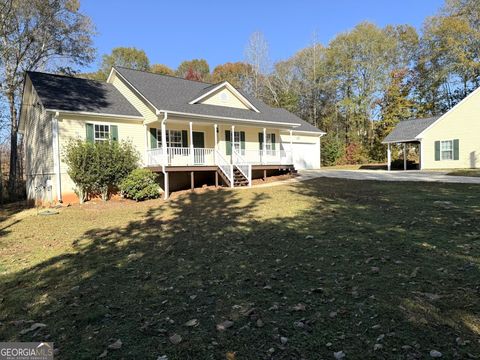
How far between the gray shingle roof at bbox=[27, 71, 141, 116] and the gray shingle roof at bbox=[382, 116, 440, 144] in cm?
1888

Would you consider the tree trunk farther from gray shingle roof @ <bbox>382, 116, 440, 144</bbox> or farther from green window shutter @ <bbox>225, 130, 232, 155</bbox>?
gray shingle roof @ <bbox>382, 116, 440, 144</bbox>

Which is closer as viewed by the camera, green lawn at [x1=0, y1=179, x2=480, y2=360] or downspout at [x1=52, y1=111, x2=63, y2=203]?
green lawn at [x1=0, y1=179, x2=480, y2=360]

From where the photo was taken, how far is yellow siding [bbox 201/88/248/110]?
18.9 m

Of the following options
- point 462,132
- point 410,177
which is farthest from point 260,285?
point 462,132

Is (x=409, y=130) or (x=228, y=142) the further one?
Answer: (x=409, y=130)

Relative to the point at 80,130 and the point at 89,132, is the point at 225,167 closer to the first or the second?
the point at 89,132

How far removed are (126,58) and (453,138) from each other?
122 feet

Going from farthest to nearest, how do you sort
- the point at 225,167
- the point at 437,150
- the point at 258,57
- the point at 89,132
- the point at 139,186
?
the point at 258,57, the point at 437,150, the point at 225,167, the point at 89,132, the point at 139,186

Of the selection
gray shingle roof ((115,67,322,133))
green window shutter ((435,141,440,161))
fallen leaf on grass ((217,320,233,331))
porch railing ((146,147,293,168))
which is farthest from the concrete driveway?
fallen leaf on grass ((217,320,233,331))

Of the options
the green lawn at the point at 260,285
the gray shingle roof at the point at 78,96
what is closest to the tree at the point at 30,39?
the gray shingle roof at the point at 78,96

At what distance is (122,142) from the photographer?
15.8 m

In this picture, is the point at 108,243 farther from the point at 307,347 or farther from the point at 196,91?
the point at 196,91

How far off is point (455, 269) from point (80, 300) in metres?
4.76

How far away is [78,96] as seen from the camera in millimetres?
16094
